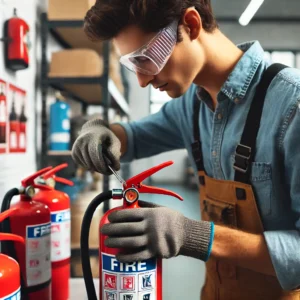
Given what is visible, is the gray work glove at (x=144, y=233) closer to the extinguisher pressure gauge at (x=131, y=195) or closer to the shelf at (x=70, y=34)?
the extinguisher pressure gauge at (x=131, y=195)

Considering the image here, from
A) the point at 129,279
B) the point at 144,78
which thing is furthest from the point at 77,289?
the point at 144,78

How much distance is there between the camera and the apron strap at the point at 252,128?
3.53ft

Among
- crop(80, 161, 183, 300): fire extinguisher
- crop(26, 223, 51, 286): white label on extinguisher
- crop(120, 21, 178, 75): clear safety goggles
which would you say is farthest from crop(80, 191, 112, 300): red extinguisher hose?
crop(120, 21, 178, 75): clear safety goggles

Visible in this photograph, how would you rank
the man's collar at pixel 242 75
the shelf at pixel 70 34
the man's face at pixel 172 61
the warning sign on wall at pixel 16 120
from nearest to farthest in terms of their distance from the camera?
the man's face at pixel 172 61, the man's collar at pixel 242 75, the warning sign on wall at pixel 16 120, the shelf at pixel 70 34

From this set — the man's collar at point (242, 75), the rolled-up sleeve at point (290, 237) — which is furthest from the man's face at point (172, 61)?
the rolled-up sleeve at point (290, 237)

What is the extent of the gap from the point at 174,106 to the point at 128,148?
0.28 meters

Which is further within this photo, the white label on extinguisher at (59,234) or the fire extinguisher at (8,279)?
the white label on extinguisher at (59,234)

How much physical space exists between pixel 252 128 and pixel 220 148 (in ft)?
0.54

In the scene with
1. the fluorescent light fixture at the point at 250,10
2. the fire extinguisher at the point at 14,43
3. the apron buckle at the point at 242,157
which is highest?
the fluorescent light fixture at the point at 250,10

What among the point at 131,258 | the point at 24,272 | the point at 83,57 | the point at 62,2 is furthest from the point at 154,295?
the point at 62,2

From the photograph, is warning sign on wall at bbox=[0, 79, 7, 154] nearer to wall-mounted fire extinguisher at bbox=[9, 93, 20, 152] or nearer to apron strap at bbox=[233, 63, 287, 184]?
wall-mounted fire extinguisher at bbox=[9, 93, 20, 152]

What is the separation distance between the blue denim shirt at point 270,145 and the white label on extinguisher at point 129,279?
13.4 inches

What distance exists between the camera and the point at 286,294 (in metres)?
1.15

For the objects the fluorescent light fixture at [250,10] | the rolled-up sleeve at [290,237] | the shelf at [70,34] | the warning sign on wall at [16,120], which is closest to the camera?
the rolled-up sleeve at [290,237]
